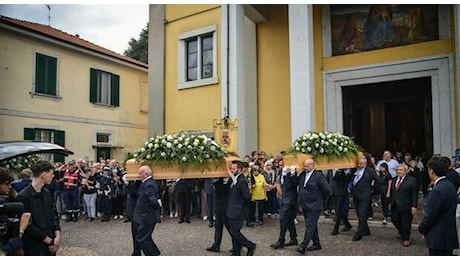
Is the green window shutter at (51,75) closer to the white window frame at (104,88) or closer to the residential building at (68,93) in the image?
the residential building at (68,93)

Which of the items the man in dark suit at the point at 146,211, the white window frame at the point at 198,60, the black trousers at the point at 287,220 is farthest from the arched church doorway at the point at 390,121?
the man in dark suit at the point at 146,211

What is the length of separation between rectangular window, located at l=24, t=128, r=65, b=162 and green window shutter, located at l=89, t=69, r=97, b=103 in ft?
7.41

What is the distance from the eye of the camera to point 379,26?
45.7 feet

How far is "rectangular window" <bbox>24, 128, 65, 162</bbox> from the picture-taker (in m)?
17.1

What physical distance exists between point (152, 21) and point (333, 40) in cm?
721

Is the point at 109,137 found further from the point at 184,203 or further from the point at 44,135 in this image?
the point at 184,203

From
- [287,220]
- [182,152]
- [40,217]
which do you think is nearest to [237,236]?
[287,220]

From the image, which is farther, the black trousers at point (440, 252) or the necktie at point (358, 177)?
the necktie at point (358, 177)

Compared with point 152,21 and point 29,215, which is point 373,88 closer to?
point 152,21

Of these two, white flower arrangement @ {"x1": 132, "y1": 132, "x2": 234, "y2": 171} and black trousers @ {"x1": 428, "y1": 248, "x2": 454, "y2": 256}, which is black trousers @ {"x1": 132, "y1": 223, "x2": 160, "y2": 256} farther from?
black trousers @ {"x1": 428, "y1": 248, "x2": 454, "y2": 256}

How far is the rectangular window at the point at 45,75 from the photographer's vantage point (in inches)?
690

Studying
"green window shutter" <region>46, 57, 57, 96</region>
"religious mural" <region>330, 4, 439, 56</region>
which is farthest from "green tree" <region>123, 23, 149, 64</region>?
"religious mural" <region>330, 4, 439, 56</region>

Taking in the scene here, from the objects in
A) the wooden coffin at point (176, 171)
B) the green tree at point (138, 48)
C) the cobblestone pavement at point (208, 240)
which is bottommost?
the cobblestone pavement at point (208, 240)

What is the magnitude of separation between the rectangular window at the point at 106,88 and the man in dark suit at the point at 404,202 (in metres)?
15.3
